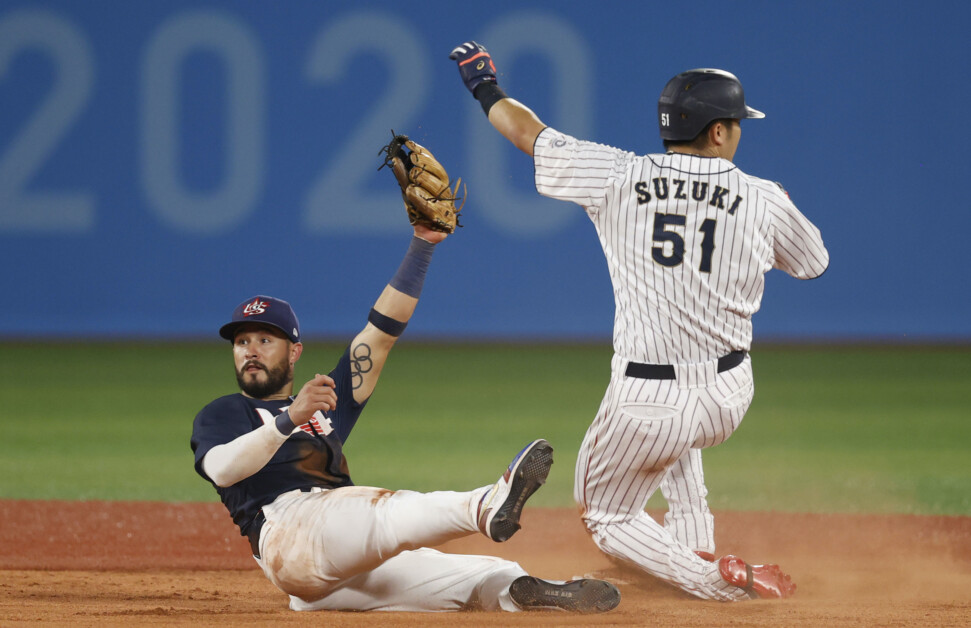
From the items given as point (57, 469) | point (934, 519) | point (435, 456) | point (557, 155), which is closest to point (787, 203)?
point (557, 155)

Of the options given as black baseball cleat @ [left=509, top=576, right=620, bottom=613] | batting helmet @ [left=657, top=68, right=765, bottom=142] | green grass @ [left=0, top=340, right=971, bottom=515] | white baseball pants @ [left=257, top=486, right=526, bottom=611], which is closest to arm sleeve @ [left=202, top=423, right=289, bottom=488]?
white baseball pants @ [left=257, top=486, right=526, bottom=611]

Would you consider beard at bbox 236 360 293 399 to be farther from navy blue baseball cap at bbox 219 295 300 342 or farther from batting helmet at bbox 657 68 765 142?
batting helmet at bbox 657 68 765 142

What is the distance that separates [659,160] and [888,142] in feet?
31.3

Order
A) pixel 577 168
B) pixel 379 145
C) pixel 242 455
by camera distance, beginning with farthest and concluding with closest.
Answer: pixel 379 145 → pixel 577 168 → pixel 242 455

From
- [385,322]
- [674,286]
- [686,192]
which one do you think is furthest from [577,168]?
[385,322]

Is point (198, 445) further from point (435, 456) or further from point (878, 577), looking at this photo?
point (435, 456)

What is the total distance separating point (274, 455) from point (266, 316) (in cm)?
48

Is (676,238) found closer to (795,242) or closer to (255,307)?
(795,242)

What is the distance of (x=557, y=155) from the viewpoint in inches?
169

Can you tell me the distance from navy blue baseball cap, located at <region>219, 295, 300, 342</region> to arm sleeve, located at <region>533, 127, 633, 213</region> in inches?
37.8

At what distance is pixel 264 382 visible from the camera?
4.27 m

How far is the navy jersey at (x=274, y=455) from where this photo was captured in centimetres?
406

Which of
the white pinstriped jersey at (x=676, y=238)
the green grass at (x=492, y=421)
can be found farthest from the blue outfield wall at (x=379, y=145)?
the white pinstriped jersey at (x=676, y=238)

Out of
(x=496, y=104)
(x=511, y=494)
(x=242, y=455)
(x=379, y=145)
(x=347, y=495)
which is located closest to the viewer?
(x=511, y=494)
